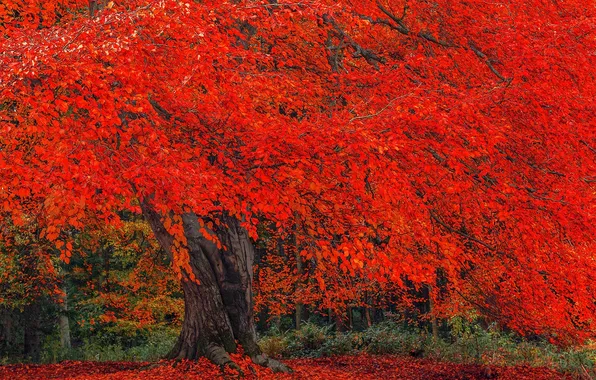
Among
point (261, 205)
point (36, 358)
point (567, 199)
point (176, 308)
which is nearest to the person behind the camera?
point (261, 205)

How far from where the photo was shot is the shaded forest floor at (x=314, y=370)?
12133 millimetres

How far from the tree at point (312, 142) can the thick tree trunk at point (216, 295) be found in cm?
4

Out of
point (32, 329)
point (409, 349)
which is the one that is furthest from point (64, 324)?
point (409, 349)

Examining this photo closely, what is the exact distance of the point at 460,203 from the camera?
11.8 m

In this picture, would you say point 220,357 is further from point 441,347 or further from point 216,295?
point 441,347

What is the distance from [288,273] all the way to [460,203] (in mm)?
16581

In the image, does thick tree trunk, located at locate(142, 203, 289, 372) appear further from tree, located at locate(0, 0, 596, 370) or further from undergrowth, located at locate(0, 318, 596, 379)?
undergrowth, located at locate(0, 318, 596, 379)

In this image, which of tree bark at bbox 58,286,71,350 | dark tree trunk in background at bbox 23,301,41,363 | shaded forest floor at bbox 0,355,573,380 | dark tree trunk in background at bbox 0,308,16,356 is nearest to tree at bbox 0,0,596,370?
shaded forest floor at bbox 0,355,573,380

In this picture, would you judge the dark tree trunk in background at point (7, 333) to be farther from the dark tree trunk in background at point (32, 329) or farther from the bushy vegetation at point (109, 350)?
the bushy vegetation at point (109, 350)

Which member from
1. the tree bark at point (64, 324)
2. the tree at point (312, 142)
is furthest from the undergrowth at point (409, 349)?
the tree at point (312, 142)

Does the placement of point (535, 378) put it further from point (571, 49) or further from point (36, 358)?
point (36, 358)


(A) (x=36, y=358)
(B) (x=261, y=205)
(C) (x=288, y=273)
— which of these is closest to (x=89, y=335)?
(A) (x=36, y=358)

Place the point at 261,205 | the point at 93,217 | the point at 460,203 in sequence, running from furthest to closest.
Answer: the point at 93,217
the point at 460,203
the point at 261,205

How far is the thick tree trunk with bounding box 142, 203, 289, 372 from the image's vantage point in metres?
12.4
